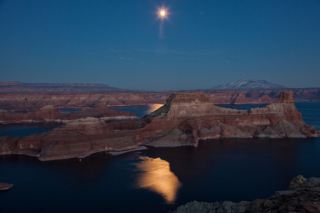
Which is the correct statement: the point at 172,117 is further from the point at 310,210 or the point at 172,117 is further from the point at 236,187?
the point at 310,210

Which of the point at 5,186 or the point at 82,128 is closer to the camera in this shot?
the point at 5,186

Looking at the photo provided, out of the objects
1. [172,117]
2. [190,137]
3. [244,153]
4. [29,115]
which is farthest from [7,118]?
[244,153]

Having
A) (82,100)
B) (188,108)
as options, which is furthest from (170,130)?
(82,100)

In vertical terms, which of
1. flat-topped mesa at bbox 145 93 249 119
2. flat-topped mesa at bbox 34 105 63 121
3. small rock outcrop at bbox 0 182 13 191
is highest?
flat-topped mesa at bbox 145 93 249 119

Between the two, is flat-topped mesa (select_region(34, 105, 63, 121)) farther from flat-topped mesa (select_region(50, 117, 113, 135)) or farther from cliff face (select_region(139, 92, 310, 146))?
flat-topped mesa (select_region(50, 117, 113, 135))

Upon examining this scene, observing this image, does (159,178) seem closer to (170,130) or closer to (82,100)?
(170,130)

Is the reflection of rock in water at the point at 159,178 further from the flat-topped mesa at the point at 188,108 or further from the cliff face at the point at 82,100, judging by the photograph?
the cliff face at the point at 82,100

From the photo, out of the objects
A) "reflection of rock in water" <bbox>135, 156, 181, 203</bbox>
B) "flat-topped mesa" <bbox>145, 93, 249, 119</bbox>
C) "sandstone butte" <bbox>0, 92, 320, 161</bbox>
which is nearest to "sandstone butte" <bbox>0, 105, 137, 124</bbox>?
"sandstone butte" <bbox>0, 92, 320, 161</bbox>
